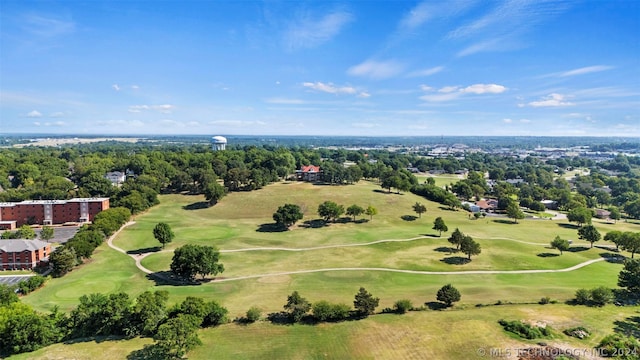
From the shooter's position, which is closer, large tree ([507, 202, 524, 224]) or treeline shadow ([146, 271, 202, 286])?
treeline shadow ([146, 271, 202, 286])

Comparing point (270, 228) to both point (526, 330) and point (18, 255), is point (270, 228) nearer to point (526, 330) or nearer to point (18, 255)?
point (18, 255)

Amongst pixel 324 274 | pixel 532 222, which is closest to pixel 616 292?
pixel 324 274

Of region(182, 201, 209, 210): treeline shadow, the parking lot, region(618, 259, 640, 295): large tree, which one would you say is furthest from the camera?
region(182, 201, 209, 210): treeline shadow

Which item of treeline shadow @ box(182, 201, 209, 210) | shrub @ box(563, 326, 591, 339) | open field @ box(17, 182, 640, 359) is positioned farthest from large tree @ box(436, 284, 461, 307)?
treeline shadow @ box(182, 201, 209, 210)

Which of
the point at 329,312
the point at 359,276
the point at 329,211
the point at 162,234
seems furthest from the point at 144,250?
the point at 329,312

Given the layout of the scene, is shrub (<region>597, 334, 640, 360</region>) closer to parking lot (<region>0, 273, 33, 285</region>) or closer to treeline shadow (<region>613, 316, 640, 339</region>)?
treeline shadow (<region>613, 316, 640, 339</region>)

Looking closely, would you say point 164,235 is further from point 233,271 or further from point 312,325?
point 312,325

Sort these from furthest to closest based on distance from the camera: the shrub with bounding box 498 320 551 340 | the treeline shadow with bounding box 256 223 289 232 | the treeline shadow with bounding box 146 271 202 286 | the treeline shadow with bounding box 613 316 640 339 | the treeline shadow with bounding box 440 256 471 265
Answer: the treeline shadow with bounding box 256 223 289 232 → the treeline shadow with bounding box 440 256 471 265 → the treeline shadow with bounding box 146 271 202 286 → the treeline shadow with bounding box 613 316 640 339 → the shrub with bounding box 498 320 551 340

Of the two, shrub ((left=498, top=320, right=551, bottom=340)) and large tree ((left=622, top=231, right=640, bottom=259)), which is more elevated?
large tree ((left=622, top=231, right=640, bottom=259))
